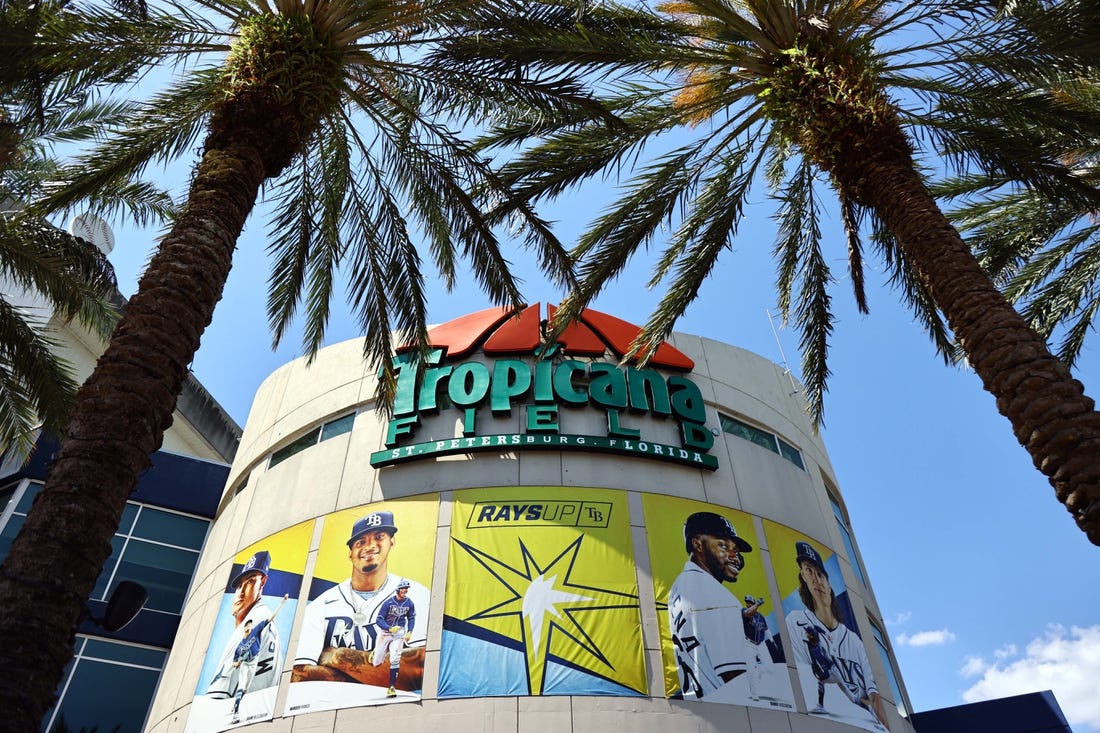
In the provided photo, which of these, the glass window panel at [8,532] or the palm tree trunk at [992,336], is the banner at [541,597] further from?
the glass window panel at [8,532]

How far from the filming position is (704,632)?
15.0m

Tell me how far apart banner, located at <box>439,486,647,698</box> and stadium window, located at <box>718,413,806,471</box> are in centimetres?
434

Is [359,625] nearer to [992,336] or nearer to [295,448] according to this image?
[295,448]

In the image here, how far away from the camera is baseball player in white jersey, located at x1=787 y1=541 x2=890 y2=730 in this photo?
15516mm

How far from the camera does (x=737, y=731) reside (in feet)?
45.1

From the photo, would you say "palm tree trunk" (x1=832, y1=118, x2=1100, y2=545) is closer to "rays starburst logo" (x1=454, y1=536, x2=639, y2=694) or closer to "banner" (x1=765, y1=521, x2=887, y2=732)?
"rays starburst logo" (x1=454, y1=536, x2=639, y2=694)

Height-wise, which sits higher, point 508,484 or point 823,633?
point 508,484

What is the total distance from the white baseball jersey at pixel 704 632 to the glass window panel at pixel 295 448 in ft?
31.9

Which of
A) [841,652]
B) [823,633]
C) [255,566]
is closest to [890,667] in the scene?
[841,652]

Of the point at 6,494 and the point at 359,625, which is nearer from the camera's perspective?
the point at 359,625

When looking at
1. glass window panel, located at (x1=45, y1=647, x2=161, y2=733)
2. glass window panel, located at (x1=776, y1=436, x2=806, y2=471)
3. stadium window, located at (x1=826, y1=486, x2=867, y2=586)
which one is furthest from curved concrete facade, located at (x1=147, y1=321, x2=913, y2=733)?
glass window panel, located at (x1=45, y1=647, x2=161, y2=733)

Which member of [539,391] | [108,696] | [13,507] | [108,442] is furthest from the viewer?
[13,507]

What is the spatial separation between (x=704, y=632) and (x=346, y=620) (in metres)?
6.87

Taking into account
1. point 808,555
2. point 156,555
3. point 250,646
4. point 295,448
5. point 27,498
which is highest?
point 295,448
